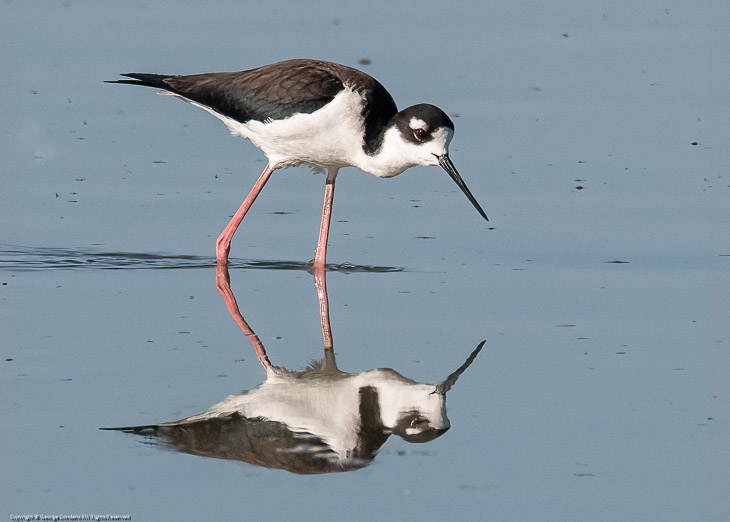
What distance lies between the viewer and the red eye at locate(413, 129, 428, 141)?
9.16 metres

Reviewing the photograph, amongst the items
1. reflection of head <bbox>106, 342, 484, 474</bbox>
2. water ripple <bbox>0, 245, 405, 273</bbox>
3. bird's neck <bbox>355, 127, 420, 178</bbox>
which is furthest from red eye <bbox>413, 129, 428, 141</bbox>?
reflection of head <bbox>106, 342, 484, 474</bbox>

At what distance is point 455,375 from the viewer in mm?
7328

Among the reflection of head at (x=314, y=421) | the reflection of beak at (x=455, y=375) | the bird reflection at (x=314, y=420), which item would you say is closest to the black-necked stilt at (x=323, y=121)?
the reflection of beak at (x=455, y=375)

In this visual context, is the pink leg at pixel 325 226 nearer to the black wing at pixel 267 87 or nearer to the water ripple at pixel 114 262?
the water ripple at pixel 114 262

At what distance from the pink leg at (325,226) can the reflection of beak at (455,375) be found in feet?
7.15

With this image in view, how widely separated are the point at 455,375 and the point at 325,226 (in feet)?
9.56

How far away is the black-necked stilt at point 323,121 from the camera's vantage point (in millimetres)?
9250

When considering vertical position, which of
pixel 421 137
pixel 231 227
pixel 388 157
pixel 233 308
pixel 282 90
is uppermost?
pixel 282 90

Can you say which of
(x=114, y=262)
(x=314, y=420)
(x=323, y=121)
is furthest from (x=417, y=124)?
(x=314, y=420)

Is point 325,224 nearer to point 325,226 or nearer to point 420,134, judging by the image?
point 325,226

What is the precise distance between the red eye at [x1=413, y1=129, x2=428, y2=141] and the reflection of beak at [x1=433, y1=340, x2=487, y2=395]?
191 cm

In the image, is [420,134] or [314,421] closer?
[314,421]

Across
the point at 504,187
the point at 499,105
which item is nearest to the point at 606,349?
the point at 504,187

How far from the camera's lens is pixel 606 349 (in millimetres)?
7820
